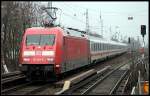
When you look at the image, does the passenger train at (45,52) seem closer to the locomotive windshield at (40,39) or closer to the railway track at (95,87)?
the locomotive windshield at (40,39)

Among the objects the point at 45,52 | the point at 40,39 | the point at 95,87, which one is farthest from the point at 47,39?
the point at 95,87

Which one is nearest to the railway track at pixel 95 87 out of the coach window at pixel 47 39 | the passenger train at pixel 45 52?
the passenger train at pixel 45 52

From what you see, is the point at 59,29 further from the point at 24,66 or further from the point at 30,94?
the point at 30,94

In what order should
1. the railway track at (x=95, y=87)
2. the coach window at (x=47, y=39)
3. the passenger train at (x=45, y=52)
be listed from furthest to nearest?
the coach window at (x=47, y=39)
the passenger train at (x=45, y=52)
the railway track at (x=95, y=87)

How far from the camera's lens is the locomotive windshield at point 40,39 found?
20.7m

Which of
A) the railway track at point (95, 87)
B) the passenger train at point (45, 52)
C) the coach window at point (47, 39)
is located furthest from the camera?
the coach window at point (47, 39)

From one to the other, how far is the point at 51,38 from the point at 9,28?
16.3m

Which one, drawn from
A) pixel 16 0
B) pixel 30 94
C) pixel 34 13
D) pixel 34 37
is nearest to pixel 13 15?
pixel 16 0

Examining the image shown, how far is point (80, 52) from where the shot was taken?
88.1 ft

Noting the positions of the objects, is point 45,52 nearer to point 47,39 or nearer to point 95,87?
point 47,39

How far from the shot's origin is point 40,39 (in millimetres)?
20969

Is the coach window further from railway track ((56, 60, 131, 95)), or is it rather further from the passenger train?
railway track ((56, 60, 131, 95))

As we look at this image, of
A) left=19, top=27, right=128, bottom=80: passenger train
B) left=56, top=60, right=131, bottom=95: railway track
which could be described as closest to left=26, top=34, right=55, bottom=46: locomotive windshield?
left=19, top=27, right=128, bottom=80: passenger train

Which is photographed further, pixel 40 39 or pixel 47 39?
pixel 40 39
